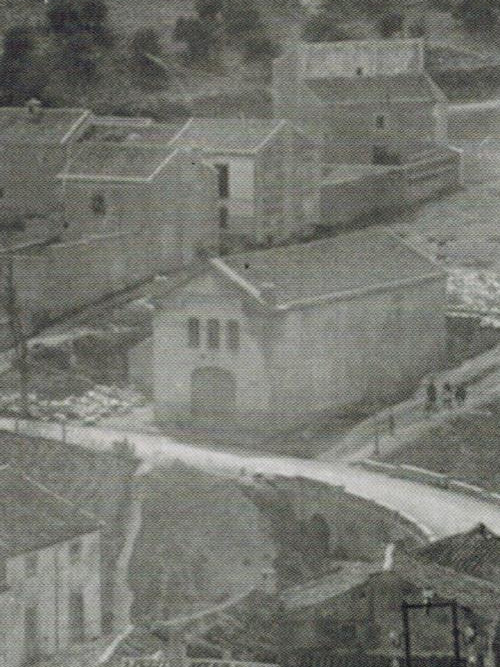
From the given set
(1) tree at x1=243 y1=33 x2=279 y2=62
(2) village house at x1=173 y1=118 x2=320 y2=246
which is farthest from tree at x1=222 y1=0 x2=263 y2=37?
(2) village house at x1=173 y1=118 x2=320 y2=246

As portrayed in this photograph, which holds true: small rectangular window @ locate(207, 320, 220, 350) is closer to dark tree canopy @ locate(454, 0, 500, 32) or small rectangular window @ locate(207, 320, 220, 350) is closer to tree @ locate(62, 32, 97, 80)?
tree @ locate(62, 32, 97, 80)

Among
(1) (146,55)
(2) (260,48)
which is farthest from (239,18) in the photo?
(1) (146,55)

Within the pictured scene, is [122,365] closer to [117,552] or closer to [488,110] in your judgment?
[117,552]

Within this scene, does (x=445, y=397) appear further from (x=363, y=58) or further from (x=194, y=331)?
(x=363, y=58)

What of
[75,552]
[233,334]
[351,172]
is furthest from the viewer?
[351,172]

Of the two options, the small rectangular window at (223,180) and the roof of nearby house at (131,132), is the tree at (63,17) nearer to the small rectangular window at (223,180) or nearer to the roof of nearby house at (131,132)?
the roof of nearby house at (131,132)

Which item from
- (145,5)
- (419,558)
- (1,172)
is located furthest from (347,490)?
(145,5)

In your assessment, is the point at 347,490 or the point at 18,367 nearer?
the point at 347,490

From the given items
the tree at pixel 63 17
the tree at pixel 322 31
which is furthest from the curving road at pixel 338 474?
the tree at pixel 322 31
